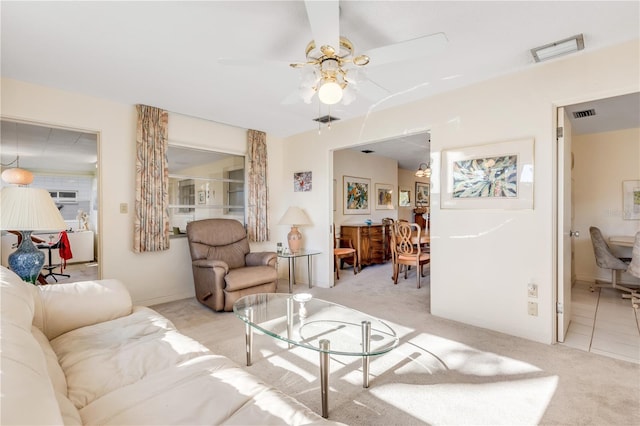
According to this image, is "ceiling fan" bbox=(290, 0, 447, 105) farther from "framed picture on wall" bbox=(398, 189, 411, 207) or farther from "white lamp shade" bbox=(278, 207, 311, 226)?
"framed picture on wall" bbox=(398, 189, 411, 207)

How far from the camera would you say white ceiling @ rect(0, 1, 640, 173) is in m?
1.89

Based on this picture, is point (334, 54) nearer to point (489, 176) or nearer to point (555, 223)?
point (489, 176)

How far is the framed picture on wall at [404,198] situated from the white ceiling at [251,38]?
16.5 feet

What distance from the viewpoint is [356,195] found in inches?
255

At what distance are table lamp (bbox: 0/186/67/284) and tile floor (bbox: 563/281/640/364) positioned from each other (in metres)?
4.21

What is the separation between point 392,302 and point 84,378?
3.15 m

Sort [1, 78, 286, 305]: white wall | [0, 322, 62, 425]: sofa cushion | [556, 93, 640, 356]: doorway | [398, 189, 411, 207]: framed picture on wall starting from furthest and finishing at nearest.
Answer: [398, 189, 411, 207]: framed picture on wall
[556, 93, 640, 356]: doorway
[1, 78, 286, 305]: white wall
[0, 322, 62, 425]: sofa cushion

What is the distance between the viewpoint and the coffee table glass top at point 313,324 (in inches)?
71.9

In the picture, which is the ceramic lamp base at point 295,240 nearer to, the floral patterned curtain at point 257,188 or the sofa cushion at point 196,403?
the floral patterned curtain at point 257,188

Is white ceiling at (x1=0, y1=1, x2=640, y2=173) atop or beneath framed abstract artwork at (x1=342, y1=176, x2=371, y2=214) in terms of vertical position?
atop

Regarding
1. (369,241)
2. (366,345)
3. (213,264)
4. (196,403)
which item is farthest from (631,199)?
(196,403)

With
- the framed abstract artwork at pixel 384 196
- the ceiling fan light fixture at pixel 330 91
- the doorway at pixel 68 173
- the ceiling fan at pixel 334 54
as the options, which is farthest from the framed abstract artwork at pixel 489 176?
the doorway at pixel 68 173

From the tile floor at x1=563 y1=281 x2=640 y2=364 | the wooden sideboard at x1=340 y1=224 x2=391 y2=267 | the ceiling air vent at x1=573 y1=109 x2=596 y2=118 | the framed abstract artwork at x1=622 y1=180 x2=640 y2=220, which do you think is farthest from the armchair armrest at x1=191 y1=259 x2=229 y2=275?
the framed abstract artwork at x1=622 y1=180 x2=640 y2=220

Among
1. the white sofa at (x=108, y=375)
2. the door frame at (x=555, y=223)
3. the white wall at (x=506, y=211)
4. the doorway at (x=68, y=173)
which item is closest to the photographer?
the white sofa at (x=108, y=375)
